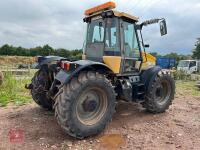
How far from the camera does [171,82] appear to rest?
24.1ft

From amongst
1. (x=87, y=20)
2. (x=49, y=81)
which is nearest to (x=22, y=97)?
(x=49, y=81)

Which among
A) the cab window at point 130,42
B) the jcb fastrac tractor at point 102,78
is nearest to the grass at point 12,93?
the jcb fastrac tractor at point 102,78

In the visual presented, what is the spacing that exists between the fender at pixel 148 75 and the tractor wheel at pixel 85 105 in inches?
59.9

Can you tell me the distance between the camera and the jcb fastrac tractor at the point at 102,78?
5.01 m

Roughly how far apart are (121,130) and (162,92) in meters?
2.16

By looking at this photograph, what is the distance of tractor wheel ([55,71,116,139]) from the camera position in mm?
4883

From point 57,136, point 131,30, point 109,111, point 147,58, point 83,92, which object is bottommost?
point 57,136

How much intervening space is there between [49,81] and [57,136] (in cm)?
172

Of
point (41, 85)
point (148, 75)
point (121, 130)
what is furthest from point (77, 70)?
point (148, 75)

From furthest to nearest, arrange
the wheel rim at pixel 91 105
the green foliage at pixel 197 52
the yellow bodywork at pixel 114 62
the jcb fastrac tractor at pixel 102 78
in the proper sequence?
the green foliage at pixel 197 52 < the yellow bodywork at pixel 114 62 < the wheel rim at pixel 91 105 < the jcb fastrac tractor at pixel 102 78

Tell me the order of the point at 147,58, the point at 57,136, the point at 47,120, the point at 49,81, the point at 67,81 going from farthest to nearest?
the point at 147,58
the point at 49,81
the point at 47,120
the point at 57,136
the point at 67,81

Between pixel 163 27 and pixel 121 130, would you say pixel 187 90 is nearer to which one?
pixel 163 27

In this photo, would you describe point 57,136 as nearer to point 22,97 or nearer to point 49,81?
point 49,81

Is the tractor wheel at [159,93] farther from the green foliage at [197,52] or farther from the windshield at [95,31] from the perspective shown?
the green foliage at [197,52]
